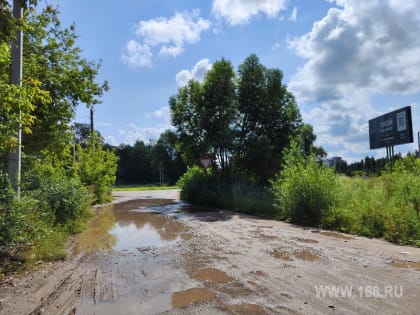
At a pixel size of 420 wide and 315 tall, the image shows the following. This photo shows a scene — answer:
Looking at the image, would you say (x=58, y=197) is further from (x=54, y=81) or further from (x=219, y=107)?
(x=219, y=107)

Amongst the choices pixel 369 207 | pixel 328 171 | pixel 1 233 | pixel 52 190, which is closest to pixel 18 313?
pixel 1 233

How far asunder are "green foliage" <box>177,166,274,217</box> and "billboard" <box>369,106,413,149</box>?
39.4 feet

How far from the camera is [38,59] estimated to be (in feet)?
38.6

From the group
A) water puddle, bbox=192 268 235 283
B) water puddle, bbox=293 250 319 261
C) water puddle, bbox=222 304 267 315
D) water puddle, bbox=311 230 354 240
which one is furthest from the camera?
water puddle, bbox=311 230 354 240

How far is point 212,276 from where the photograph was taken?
5629mm

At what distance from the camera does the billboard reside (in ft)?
76.3

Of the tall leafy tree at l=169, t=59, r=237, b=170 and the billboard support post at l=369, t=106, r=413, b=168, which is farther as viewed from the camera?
the billboard support post at l=369, t=106, r=413, b=168

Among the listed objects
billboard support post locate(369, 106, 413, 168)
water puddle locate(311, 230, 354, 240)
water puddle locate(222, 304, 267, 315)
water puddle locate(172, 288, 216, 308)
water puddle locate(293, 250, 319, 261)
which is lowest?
water puddle locate(311, 230, 354, 240)

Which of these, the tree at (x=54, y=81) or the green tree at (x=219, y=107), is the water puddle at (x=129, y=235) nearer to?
the tree at (x=54, y=81)

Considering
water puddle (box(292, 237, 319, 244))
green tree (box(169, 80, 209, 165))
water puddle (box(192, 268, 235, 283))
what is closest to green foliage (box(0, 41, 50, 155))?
water puddle (box(192, 268, 235, 283))

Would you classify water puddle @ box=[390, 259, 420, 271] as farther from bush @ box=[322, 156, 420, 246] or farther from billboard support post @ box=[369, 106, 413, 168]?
billboard support post @ box=[369, 106, 413, 168]

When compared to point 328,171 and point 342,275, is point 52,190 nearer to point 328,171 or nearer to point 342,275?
point 342,275

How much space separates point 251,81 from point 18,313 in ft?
68.4

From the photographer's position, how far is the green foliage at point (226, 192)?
16.0m
